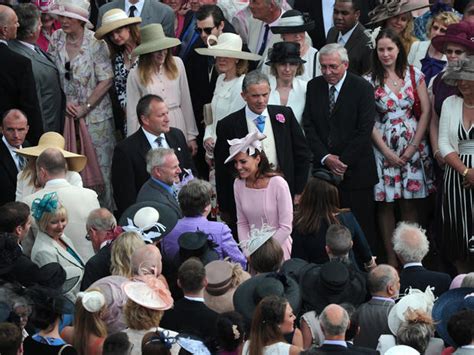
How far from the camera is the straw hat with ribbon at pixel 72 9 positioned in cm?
1333

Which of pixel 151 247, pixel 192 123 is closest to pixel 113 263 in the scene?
pixel 151 247

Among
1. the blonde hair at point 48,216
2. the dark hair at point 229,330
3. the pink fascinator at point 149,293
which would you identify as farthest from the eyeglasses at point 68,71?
the dark hair at point 229,330

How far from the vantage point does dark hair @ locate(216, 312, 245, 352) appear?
8.45 meters

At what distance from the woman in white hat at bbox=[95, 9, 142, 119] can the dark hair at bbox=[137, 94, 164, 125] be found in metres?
1.30

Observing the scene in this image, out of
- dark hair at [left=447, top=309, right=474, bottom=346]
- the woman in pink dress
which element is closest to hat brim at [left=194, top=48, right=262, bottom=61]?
the woman in pink dress

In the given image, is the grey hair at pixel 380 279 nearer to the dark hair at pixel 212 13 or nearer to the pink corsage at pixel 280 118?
the pink corsage at pixel 280 118

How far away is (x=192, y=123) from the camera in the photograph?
13.2 m

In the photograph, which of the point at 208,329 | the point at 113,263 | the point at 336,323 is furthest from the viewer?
the point at 113,263

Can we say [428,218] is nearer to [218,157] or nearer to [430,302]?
[218,157]

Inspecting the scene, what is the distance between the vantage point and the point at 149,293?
8.73 meters

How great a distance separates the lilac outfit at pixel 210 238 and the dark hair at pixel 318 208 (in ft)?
1.79

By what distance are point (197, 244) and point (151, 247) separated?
62cm

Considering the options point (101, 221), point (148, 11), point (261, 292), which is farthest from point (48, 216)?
point (148, 11)

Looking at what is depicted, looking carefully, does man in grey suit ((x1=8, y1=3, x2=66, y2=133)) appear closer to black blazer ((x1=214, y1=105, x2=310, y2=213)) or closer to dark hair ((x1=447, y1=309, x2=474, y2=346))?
black blazer ((x1=214, y1=105, x2=310, y2=213))
